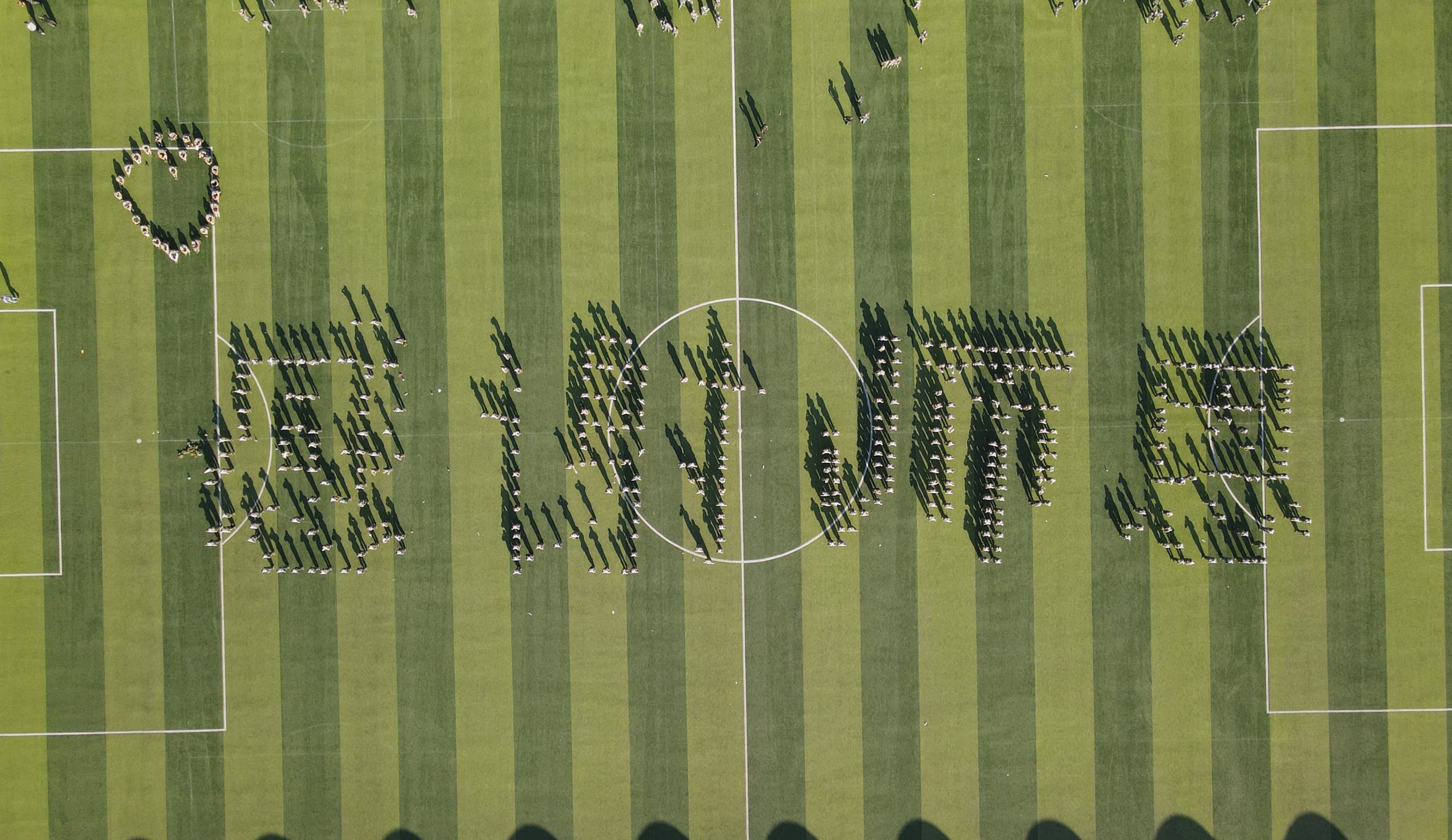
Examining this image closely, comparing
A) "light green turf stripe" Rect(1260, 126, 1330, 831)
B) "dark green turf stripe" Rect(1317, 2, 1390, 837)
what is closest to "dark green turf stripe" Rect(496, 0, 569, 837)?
"light green turf stripe" Rect(1260, 126, 1330, 831)

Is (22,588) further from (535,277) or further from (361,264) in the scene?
(535,277)

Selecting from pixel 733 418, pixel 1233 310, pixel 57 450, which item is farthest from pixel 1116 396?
pixel 57 450

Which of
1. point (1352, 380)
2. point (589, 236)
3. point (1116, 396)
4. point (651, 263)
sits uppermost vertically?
point (589, 236)

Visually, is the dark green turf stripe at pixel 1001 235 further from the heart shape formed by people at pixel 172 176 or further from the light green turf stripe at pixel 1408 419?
the heart shape formed by people at pixel 172 176

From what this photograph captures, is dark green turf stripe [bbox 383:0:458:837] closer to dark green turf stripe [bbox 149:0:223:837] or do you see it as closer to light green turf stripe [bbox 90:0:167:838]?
dark green turf stripe [bbox 149:0:223:837]

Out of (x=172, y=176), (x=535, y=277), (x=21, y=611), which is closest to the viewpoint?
(x=21, y=611)

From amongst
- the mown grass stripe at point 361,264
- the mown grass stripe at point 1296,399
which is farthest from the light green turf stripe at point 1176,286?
the mown grass stripe at point 361,264
